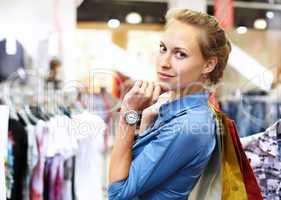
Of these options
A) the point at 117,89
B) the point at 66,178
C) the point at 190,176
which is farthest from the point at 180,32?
the point at 117,89

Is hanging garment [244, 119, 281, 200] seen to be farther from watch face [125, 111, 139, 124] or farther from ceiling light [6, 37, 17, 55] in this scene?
ceiling light [6, 37, 17, 55]

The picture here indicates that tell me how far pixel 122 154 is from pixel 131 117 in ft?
0.29

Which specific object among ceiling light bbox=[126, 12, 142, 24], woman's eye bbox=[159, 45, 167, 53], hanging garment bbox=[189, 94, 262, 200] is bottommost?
hanging garment bbox=[189, 94, 262, 200]

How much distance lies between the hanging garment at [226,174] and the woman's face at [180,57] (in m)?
0.12

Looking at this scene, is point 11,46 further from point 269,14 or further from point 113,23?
point 269,14

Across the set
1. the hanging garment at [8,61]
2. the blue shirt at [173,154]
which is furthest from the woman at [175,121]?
the hanging garment at [8,61]

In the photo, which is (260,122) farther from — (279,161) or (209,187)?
(209,187)

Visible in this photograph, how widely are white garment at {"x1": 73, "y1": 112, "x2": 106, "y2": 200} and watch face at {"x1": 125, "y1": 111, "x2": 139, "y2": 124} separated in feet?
2.98

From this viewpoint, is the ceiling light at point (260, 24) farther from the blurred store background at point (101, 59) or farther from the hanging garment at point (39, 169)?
the hanging garment at point (39, 169)

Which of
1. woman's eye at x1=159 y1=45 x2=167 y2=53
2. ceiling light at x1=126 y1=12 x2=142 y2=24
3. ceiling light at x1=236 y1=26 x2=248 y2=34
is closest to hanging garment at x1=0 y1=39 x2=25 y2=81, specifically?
ceiling light at x1=126 y1=12 x2=142 y2=24

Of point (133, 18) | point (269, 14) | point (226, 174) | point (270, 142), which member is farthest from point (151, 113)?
point (269, 14)

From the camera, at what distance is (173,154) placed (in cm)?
103

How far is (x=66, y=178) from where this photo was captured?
2.00m

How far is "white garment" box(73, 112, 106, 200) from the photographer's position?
1995mm
